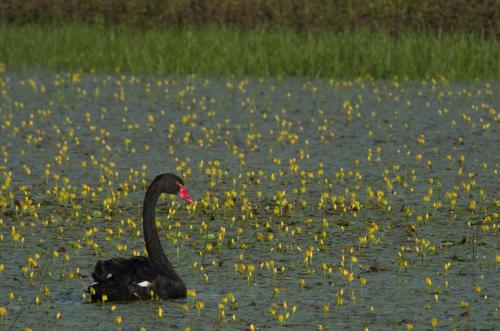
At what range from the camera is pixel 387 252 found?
1384 centimetres

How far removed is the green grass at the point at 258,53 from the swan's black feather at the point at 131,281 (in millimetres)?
18228

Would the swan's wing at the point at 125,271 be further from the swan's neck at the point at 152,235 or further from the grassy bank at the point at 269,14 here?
the grassy bank at the point at 269,14

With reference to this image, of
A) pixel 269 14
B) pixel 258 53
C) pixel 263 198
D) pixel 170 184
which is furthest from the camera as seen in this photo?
pixel 269 14

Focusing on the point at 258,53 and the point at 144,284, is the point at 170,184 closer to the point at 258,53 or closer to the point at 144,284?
the point at 144,284

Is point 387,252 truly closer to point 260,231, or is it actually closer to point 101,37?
point 260,231

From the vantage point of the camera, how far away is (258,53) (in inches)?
1181

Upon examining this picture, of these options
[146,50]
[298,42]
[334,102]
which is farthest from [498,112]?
[146,50]

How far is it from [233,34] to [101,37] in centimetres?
320

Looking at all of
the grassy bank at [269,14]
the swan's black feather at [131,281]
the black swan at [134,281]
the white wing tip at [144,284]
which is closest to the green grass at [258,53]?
the grassy bank at [269,14]

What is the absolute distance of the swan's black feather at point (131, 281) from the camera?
11391 millimetres

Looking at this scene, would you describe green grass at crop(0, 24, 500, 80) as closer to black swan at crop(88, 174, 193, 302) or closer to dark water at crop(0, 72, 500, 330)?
dark water at crop(0, 72, 500, 330)

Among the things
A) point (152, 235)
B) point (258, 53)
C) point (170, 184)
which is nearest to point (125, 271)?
point (152, 235)

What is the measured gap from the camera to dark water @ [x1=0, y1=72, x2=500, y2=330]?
455 inches

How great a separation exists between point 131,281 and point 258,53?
62.1ft
